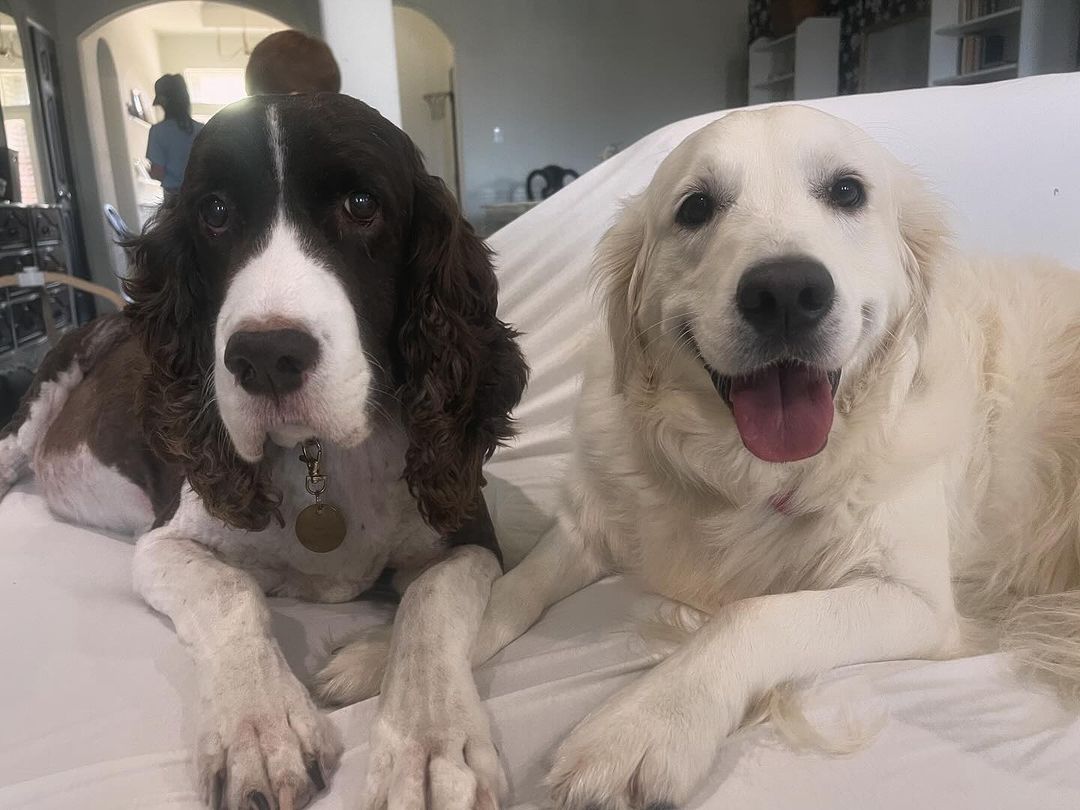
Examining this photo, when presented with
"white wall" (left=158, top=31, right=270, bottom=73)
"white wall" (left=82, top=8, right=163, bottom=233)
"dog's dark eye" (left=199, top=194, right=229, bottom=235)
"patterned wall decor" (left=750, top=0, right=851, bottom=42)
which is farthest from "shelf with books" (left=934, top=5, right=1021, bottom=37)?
"white wall" (left=158, top=31, right=270, bottom=73)

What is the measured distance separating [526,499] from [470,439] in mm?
608

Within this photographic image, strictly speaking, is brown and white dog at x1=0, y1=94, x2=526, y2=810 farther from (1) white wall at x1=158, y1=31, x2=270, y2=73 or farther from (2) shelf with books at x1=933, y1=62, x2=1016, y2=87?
(1) white wall at x1=158, y1=31, x2=270, y2=73

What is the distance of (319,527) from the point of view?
1405 millimetres

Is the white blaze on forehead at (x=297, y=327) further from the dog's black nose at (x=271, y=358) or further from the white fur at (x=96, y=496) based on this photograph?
the white fur at (x=96, y=496)

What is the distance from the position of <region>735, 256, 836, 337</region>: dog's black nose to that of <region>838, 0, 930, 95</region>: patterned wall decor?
24.6ft

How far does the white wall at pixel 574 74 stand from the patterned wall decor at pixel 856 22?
2.08 metres

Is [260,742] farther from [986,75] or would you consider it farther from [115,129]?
[115,129]

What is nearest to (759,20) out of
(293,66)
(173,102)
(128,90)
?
(173,102)

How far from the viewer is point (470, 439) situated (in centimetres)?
146

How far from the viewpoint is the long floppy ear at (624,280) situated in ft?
4.73

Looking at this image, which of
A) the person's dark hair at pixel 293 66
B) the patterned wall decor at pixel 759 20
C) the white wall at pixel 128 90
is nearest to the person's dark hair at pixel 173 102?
the white wall at pixel 128 90

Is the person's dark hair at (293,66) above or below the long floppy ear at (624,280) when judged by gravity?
above

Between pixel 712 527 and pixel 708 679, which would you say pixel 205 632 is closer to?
pixel 708 679

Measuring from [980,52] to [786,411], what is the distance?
6.65 meters
